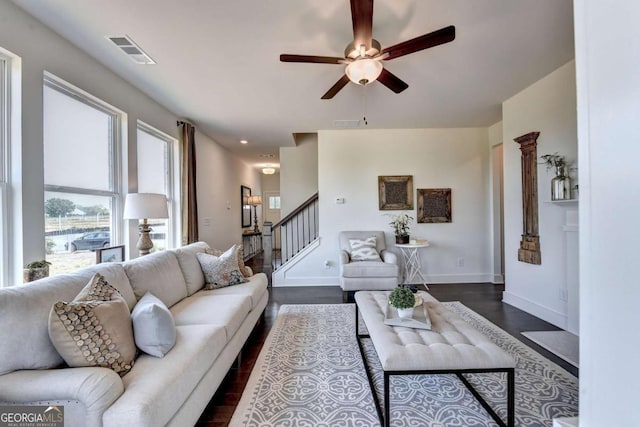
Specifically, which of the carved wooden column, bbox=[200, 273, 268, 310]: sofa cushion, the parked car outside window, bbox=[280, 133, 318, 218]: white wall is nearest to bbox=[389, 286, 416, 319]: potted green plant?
bbox=[200, 273, 268, 310]: sofa cushion

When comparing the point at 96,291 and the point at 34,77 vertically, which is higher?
the point at 34,77

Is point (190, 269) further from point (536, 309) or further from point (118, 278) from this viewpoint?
point (536, 309)

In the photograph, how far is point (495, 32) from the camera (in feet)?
7.76

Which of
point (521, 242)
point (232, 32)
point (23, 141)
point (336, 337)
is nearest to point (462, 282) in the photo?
point (521, 242)

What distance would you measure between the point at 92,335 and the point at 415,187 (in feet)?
15.8

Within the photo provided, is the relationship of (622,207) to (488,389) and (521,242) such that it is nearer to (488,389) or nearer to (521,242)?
(488,389)

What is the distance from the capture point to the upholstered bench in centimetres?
162

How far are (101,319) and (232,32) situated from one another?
86.6 inches

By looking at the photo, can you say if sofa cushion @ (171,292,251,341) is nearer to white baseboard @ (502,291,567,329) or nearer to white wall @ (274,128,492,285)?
white wall @ (274,128,492,285)

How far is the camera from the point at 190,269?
9.72 ft

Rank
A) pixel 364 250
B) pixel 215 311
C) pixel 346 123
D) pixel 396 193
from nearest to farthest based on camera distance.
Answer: pixel 215 311 < pixel 364 250 < pixel 346 123 < pixel 396 193

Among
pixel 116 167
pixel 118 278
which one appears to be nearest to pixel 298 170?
pixel 116 167

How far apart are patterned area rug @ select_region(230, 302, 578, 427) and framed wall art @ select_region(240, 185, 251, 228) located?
5512mm

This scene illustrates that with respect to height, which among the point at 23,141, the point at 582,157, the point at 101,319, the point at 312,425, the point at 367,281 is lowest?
the point at 312,425
